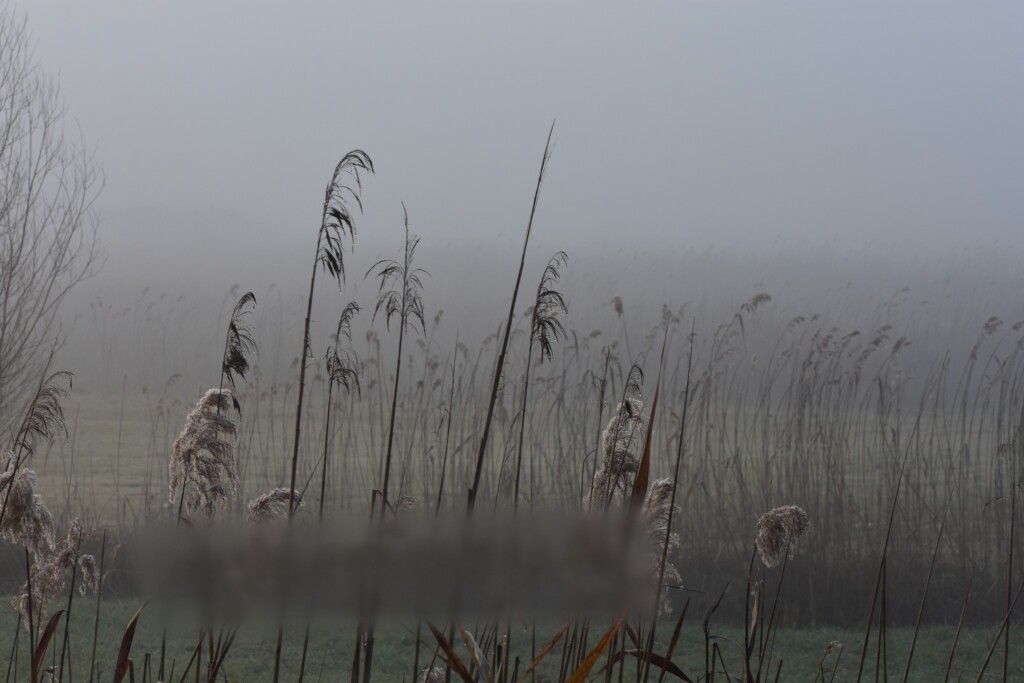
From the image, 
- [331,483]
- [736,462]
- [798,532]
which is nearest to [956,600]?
[736,462]

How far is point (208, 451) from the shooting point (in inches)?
37.2

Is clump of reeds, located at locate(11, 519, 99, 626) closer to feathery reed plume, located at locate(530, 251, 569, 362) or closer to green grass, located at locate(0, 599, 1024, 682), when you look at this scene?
feathery reed plume, located at locate(530, 251, 569, 362)

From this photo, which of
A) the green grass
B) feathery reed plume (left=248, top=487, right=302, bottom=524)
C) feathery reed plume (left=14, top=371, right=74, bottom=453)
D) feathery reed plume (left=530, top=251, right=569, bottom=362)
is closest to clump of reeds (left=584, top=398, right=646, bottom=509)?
feathery reed plume (left=530, top=251, right=569, bottom=362)

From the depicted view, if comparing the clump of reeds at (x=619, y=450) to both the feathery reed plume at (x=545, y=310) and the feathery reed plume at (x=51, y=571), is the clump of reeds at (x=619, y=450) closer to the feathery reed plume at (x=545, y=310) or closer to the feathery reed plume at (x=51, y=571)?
the feathery reed plume at (x=545, y=310)

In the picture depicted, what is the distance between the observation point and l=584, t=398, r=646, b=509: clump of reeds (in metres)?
0.96

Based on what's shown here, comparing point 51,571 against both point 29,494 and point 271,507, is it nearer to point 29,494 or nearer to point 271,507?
point 29,494

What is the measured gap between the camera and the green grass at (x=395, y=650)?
3160mm

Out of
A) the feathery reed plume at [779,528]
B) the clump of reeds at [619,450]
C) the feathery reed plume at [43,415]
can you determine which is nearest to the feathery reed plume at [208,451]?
the feathery reed plume at [43,415]

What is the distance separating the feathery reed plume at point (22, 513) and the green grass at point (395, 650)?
2.11 m

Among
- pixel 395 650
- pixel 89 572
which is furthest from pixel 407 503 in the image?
pixel 395 650

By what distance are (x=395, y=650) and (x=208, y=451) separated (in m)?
2.68

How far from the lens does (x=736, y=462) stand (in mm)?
4188

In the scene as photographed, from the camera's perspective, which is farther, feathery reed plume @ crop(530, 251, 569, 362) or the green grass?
the green grass

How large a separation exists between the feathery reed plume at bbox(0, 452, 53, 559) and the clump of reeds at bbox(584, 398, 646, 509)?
0.57 metres
